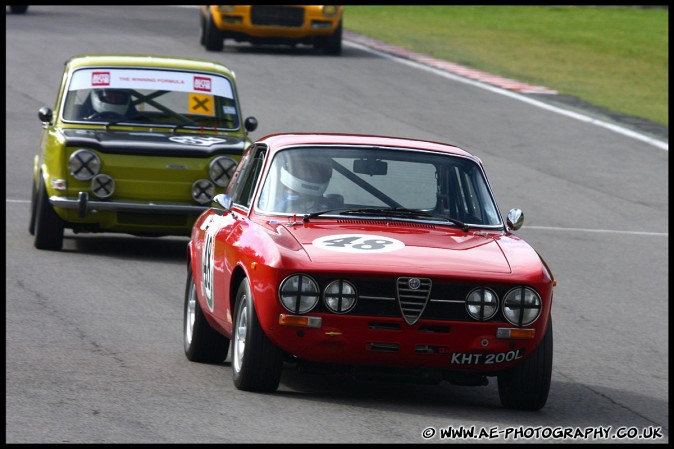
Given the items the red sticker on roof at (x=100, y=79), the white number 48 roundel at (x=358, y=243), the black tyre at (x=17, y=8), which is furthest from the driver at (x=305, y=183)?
the black tyre at (x=17, y=8)

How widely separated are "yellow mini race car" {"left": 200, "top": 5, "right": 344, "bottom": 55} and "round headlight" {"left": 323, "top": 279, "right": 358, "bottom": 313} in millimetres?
22968

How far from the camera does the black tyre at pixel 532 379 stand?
24.0ft

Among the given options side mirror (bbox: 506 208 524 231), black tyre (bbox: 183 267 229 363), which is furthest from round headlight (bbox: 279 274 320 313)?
side mirror (bbox: 506 208 524 231)

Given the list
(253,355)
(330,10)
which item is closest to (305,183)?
(253,355)

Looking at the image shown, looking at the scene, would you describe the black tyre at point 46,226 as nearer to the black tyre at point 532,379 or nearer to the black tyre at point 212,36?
the black tyre at point 532,379

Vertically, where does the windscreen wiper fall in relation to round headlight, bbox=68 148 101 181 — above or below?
above

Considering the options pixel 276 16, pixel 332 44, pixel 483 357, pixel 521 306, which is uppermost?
pixel 521 306

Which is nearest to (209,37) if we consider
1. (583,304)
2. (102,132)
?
(102,132)

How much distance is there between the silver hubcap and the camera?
7480mm

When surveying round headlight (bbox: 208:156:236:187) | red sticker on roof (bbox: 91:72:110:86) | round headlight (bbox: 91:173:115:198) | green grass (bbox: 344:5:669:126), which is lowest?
green grass (bbox: 344:5:669:126)

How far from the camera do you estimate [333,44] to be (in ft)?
102

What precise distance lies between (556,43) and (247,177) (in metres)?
29.1

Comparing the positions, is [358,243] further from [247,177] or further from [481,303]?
[247,177]

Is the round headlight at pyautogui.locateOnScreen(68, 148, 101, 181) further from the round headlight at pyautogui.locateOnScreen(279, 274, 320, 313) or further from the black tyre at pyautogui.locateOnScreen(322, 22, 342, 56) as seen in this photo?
the black tyre at pyautogui.locateOnScreen(322, 22, 342, 56)
